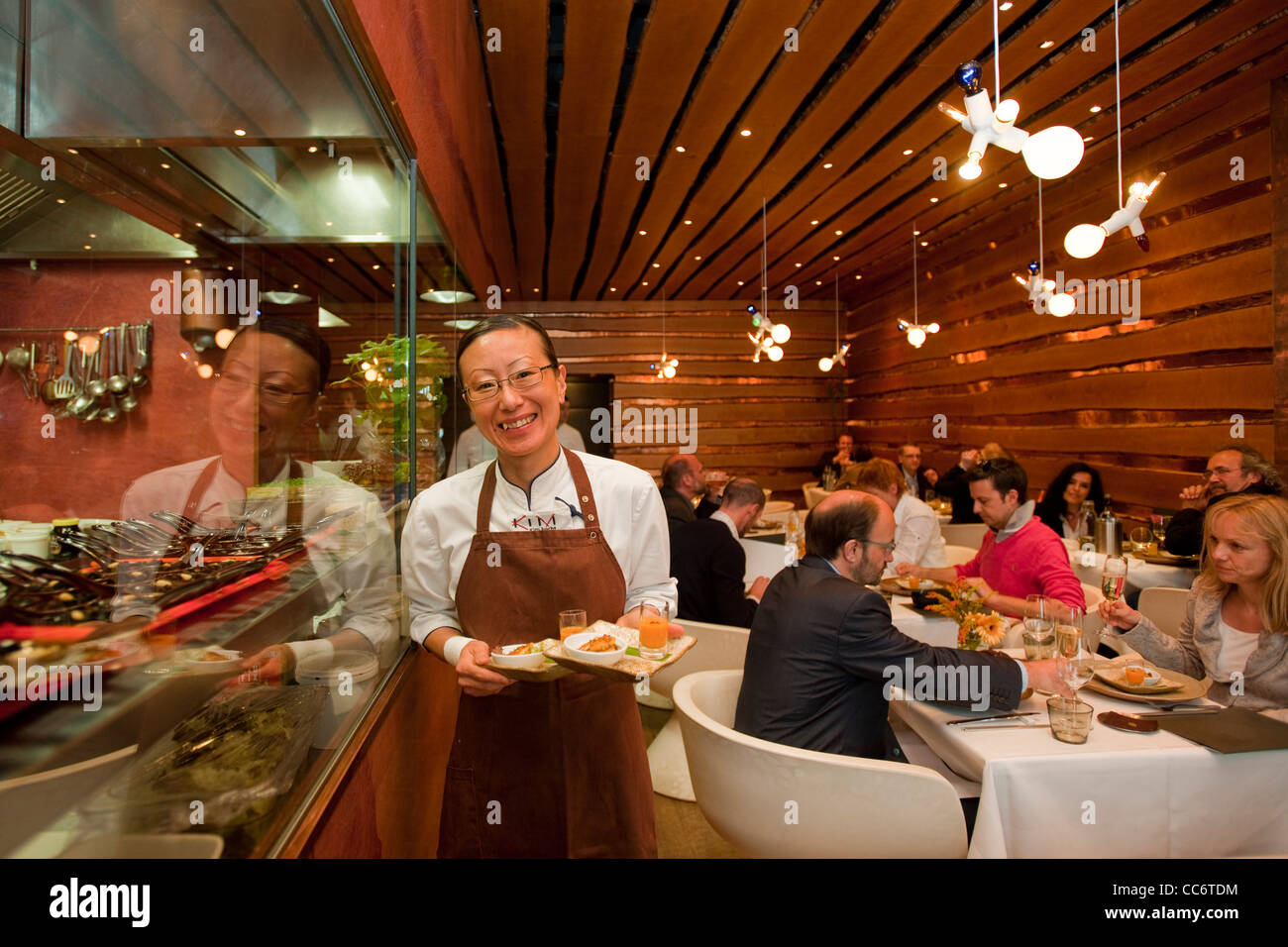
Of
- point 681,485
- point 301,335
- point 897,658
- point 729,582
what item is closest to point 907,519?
point 681,485

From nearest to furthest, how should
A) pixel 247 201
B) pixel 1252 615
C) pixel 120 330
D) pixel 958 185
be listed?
1. pixel 120 330
2. pixel 247 201
3. pixel 1252 615
4. pixel 958 185

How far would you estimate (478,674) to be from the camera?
5.62 feet

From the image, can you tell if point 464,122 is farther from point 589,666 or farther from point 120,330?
point 589,666

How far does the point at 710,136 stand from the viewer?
612 cm

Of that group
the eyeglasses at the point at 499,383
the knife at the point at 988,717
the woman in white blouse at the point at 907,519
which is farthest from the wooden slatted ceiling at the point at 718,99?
the knife at the point at 988,717

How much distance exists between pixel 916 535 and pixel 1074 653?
8.96ft

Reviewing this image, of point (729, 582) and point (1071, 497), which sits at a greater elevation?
point (1071, 497)

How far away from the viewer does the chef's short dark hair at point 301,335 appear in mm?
1979

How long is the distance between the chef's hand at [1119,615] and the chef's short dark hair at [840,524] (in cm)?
93

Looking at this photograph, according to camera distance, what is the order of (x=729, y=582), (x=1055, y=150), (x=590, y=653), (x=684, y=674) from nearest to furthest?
(x=590, y=653) → (x=1055, y=150) → (x=684, y=674) → (x=729, y=582)

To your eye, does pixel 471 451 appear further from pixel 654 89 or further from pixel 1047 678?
pixel 1047 678

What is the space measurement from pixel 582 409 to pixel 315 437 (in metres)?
10.5

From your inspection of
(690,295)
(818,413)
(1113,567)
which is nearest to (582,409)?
(690,295)
